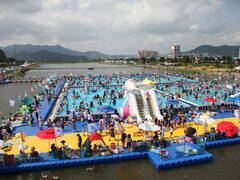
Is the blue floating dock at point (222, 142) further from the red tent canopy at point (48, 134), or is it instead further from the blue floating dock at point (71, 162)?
the red tent canopy at point (48, 134)

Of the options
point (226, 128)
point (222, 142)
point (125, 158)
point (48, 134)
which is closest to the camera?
point (48, 134)

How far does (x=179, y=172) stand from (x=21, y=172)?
26.9ft

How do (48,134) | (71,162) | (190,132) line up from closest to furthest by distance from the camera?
(48,134), (71,162), (190,132)

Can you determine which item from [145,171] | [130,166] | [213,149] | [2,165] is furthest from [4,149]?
[213,149]

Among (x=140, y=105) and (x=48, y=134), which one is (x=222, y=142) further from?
(x=48, y=134)

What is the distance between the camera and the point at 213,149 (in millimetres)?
11984

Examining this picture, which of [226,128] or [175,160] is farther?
[226,128]

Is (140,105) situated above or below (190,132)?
above

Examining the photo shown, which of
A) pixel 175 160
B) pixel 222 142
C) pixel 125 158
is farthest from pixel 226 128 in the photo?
pixel 125 158

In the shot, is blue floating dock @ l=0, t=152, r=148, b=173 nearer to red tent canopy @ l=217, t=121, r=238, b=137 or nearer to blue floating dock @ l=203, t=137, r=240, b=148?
blue floating dock @ l=203, t=137, r=240, b=148

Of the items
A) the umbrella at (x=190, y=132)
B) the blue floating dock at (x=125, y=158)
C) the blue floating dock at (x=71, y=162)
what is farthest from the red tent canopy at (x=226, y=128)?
the blue floating dock at (x=71, y=162)

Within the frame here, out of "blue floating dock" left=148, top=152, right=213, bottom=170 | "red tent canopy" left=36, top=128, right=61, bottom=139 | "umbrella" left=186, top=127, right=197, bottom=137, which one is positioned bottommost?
"blue floating dock" left=148, top=152, right=213, bottom=170

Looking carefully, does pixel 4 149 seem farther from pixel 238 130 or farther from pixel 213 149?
pixel 238 130

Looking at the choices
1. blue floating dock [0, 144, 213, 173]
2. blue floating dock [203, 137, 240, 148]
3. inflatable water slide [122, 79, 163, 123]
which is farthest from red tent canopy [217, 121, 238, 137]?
inflatable water slide [122, 79, 163, 123]
